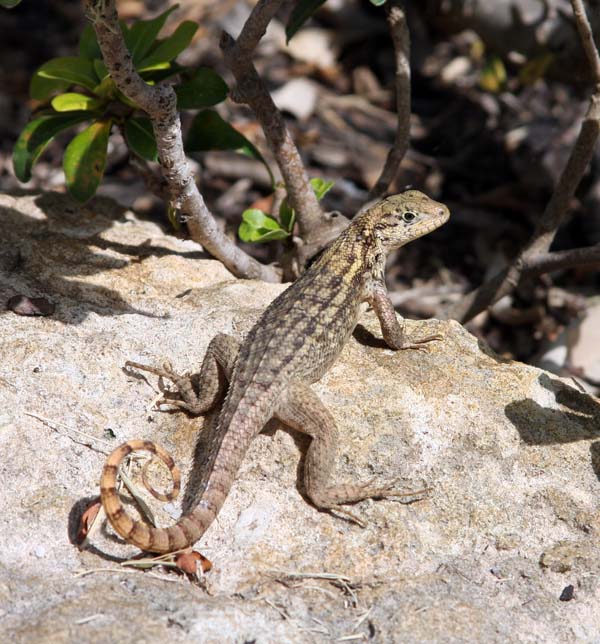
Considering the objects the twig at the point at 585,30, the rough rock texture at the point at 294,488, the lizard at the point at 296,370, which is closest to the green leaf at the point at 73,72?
the rough rock texture at the point at 294,488

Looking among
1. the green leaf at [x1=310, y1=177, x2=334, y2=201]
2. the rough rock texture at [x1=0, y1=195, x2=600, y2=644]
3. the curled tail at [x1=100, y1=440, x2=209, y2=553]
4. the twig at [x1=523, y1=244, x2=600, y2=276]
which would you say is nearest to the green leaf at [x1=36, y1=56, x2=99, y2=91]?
the rough rock texture at [x1=0, y1=195, x2=600, y2=644]

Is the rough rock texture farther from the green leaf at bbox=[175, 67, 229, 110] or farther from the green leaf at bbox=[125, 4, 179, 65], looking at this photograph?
the green leaf at bbox=[125, 4, 179, 65]

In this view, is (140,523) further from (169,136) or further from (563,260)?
(563,260)

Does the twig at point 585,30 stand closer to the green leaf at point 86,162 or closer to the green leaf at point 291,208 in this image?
the green leaf at point 291,208

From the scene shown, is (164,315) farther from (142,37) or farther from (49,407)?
(142,37)

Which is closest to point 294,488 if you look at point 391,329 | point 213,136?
point 391,329

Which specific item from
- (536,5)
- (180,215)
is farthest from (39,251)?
(536,5)
